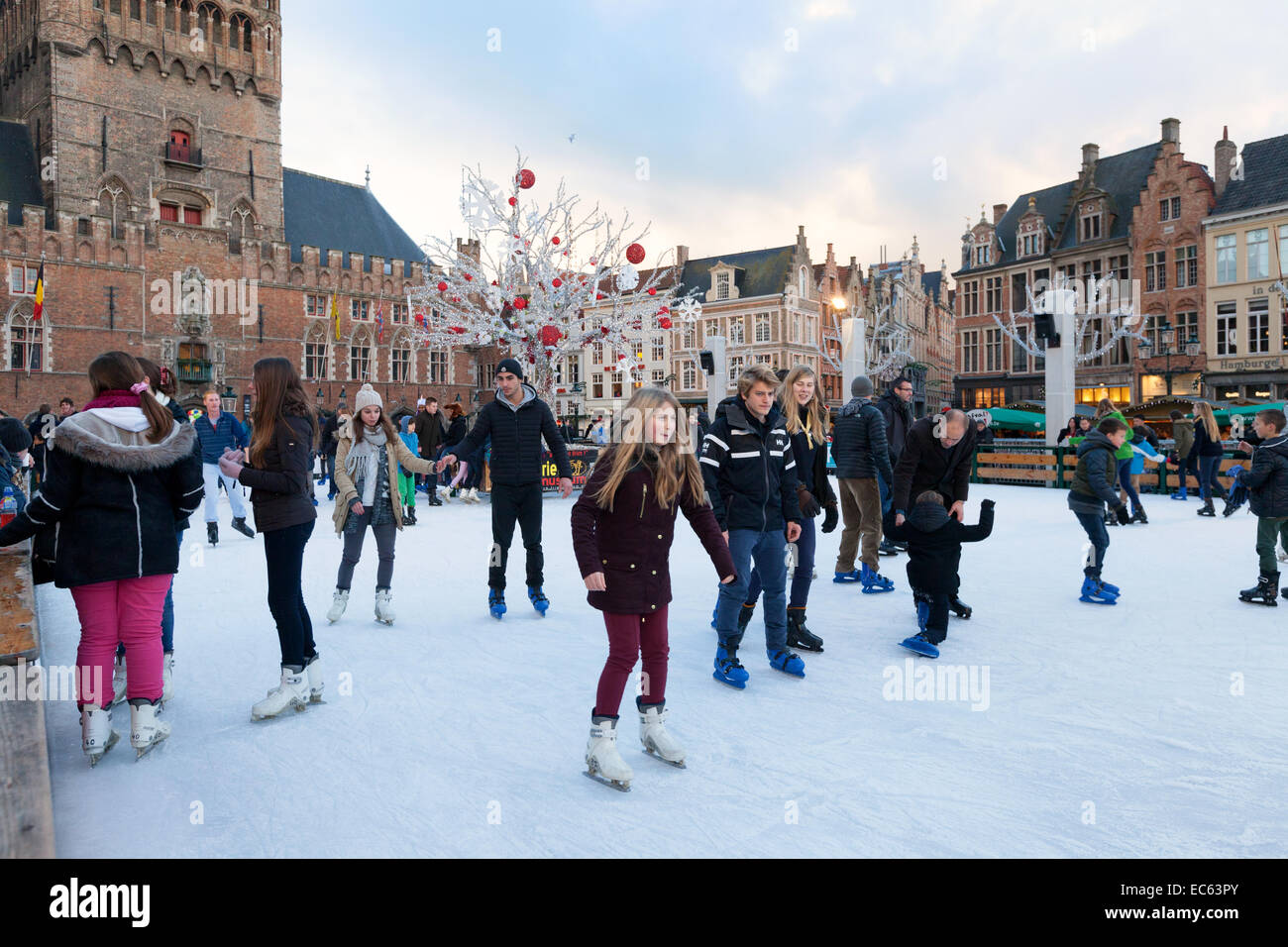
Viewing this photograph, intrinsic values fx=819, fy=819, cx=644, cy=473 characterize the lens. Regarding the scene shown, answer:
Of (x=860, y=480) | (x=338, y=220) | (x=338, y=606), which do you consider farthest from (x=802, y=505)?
(x=338, y=220)

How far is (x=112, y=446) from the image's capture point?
3.06 meters

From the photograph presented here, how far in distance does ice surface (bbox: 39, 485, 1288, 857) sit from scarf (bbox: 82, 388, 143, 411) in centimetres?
141

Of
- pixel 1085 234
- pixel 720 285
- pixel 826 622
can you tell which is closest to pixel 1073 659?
pixel 826 622

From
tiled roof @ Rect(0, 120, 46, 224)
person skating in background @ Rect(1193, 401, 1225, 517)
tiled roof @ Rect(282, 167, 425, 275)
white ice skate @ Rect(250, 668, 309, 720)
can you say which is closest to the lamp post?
person skating in background @ Rect(1193, 401, 1225, 517)

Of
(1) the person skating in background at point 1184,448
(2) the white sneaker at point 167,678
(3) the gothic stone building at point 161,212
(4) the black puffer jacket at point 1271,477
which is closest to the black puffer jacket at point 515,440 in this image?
(2) the white sneaker at point 167,678

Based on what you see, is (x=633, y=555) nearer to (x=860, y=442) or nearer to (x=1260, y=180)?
(x=860, y=442)

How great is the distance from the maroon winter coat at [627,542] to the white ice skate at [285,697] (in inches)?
62.7

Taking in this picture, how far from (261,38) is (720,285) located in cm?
2441

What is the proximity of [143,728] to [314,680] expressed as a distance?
77cm

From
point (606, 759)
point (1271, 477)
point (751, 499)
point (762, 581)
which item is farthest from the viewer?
point (1271, 477)

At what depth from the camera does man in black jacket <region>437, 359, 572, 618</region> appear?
580 centimetres

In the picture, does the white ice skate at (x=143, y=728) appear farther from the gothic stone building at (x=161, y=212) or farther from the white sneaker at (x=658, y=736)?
the gothic stone building at (x=161, y=212)

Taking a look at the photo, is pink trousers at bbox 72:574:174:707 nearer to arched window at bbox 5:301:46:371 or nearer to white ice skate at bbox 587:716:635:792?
white ice skate at bbox 587:716:635:792

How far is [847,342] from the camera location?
57.0 feet
